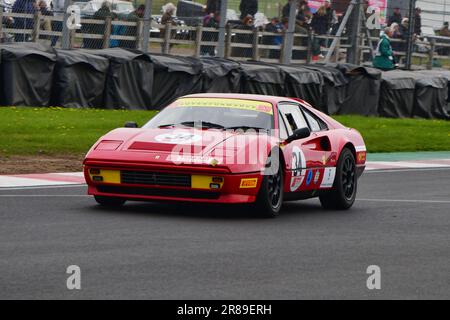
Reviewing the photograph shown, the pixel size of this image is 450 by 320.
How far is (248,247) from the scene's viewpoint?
9531 millimetres

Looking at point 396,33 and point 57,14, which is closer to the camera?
point 57,14

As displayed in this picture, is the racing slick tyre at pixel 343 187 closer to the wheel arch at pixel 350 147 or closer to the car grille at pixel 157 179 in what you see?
the wheel arch at pixel 350 147

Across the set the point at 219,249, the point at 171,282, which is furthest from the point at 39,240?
the point at 171,282

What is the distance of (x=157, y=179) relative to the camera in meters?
11.1

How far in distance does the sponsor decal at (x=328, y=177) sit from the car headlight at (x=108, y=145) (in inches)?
88.4

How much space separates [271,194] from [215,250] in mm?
2325

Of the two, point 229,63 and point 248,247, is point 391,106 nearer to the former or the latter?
point 229,63

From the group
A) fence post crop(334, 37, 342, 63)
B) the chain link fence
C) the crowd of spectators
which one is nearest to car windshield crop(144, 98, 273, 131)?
the chain link fence

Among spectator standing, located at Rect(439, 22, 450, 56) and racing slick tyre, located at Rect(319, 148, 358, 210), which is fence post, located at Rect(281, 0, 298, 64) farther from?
racing slick tyre, located at Rect(319, 148, 358, 210)

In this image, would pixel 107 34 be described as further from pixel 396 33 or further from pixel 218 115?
pixel 218 115

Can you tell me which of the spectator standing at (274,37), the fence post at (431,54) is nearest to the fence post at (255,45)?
the spectator standing at (274,37)

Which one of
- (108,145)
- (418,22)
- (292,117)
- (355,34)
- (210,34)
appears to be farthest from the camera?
(418,22)

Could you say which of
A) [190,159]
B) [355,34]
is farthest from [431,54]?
[190,159]
